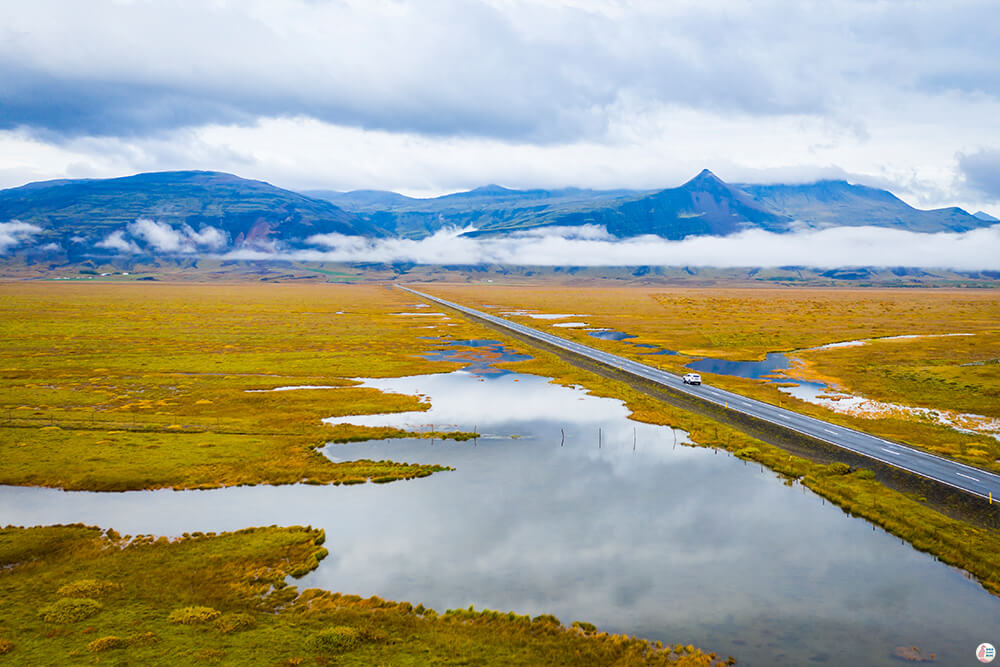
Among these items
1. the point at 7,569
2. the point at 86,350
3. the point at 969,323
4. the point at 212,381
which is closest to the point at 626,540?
the point at 7,569

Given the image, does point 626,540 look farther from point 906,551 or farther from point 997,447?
point 997,447

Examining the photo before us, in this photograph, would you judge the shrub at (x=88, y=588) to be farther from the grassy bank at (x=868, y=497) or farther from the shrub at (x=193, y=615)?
the grassy bank at (x=868, y=497)

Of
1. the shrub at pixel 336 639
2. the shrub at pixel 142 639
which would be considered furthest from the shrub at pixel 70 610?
the shrub at pixel 336 639

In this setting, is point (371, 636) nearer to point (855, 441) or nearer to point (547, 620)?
point (547, 620)

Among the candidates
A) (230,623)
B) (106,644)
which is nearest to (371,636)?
(230,623)

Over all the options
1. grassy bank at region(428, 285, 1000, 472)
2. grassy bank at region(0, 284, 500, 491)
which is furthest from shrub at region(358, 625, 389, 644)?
grassy bank at region(428, 285, 1000, 472)

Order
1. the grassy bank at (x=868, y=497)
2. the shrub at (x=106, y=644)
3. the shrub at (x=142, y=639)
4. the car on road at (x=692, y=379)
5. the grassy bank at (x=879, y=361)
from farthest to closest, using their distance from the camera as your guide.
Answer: the car on road at (x=692, y=379), the grassy bank at (x=879, y=361), the grassy bank at (x=868, y=497), the shrub at (x=142, y=639), the shrub at (x=106, y=644)
